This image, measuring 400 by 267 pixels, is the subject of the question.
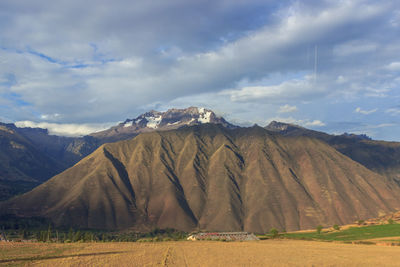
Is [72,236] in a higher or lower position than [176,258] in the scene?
lower

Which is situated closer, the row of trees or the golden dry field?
the golden dry field

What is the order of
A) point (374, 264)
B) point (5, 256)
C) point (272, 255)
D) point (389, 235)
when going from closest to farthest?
point (5, 256)
point (374, 264)
point (272, 255)
point (389, 235)

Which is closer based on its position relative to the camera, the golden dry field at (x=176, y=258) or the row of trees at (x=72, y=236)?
the golden dry field at (x=176, y=258)

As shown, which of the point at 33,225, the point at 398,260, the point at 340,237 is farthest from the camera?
the point at 33,225

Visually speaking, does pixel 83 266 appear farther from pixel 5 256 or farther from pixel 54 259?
pixel 5 256

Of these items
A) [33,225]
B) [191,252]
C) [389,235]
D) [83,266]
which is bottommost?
[33,225]

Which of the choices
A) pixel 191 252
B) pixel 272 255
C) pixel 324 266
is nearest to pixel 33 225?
pixel 191 252

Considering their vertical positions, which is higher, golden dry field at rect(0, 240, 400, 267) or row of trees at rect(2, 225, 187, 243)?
golden dry field at rect(0, 240, 400, 267)

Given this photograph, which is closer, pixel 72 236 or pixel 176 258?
pixel 176 258

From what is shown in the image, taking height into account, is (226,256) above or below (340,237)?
above

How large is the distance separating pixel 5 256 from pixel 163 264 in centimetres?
2413

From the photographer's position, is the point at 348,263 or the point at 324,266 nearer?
the point at 324,266

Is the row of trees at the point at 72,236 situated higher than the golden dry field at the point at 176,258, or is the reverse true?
the golden dry field at the point at 176,258

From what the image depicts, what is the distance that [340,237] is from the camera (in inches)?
4968
